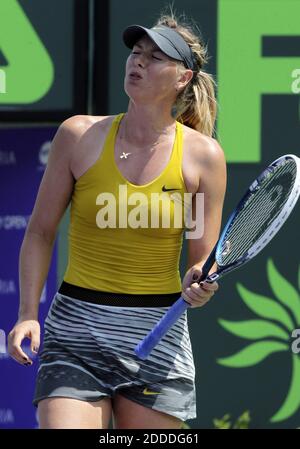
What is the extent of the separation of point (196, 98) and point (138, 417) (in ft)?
3.33

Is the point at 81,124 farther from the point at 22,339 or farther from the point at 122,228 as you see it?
the point at 22,339

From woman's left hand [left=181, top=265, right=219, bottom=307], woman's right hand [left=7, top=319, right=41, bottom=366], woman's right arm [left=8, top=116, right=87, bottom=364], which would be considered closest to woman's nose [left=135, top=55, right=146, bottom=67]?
woman's right arm [left=8, top=116, right=87, bottom=364]

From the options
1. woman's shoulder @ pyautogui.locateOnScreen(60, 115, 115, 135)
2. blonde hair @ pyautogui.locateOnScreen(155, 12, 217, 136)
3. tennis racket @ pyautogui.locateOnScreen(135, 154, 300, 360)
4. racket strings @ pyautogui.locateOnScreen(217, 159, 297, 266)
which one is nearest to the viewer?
tennis racket @ pyautogui.locateOnScreen(135, 154, 300, 360)

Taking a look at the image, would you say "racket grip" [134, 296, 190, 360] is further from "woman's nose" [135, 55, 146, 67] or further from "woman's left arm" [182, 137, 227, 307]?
"woman's nose" [135, 55, 146, 67]

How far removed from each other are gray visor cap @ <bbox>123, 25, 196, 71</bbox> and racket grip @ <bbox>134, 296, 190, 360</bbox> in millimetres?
756

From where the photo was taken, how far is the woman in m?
3.19

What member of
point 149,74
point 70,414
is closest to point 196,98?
point 149,74

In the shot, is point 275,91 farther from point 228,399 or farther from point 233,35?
point 228,399

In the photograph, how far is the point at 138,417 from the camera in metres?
3.19

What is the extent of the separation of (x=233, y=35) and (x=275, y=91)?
0.31m

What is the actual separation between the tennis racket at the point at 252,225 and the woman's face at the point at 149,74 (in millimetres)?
405

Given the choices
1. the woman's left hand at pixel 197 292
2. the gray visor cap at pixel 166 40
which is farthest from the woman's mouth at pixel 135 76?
the woman's left hand at pixel 197 292

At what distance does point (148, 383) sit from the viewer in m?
3.21

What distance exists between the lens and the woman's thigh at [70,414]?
3072 millimetres
